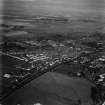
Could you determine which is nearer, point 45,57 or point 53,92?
point 53,92

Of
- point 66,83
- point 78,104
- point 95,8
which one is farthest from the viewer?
point 95,8

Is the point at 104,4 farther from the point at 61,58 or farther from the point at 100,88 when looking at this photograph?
the point at 100,88

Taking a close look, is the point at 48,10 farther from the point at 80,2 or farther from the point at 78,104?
the point at 78,104

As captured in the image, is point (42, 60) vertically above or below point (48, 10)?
below

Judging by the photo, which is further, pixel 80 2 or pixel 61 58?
pixel 80 2

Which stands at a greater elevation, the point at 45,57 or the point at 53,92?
the point at 45,57

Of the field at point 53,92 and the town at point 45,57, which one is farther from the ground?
the town at point 45,57

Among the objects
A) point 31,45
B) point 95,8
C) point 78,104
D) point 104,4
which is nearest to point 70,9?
point 95,8

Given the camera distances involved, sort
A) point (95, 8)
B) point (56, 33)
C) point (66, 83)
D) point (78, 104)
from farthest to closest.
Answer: point (95, 8) < point (56, 33) < point (66, 83) < point (78, 104)

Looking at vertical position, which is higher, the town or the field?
the town

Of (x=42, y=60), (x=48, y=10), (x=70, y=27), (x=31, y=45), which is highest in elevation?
(x=48, y=10)
